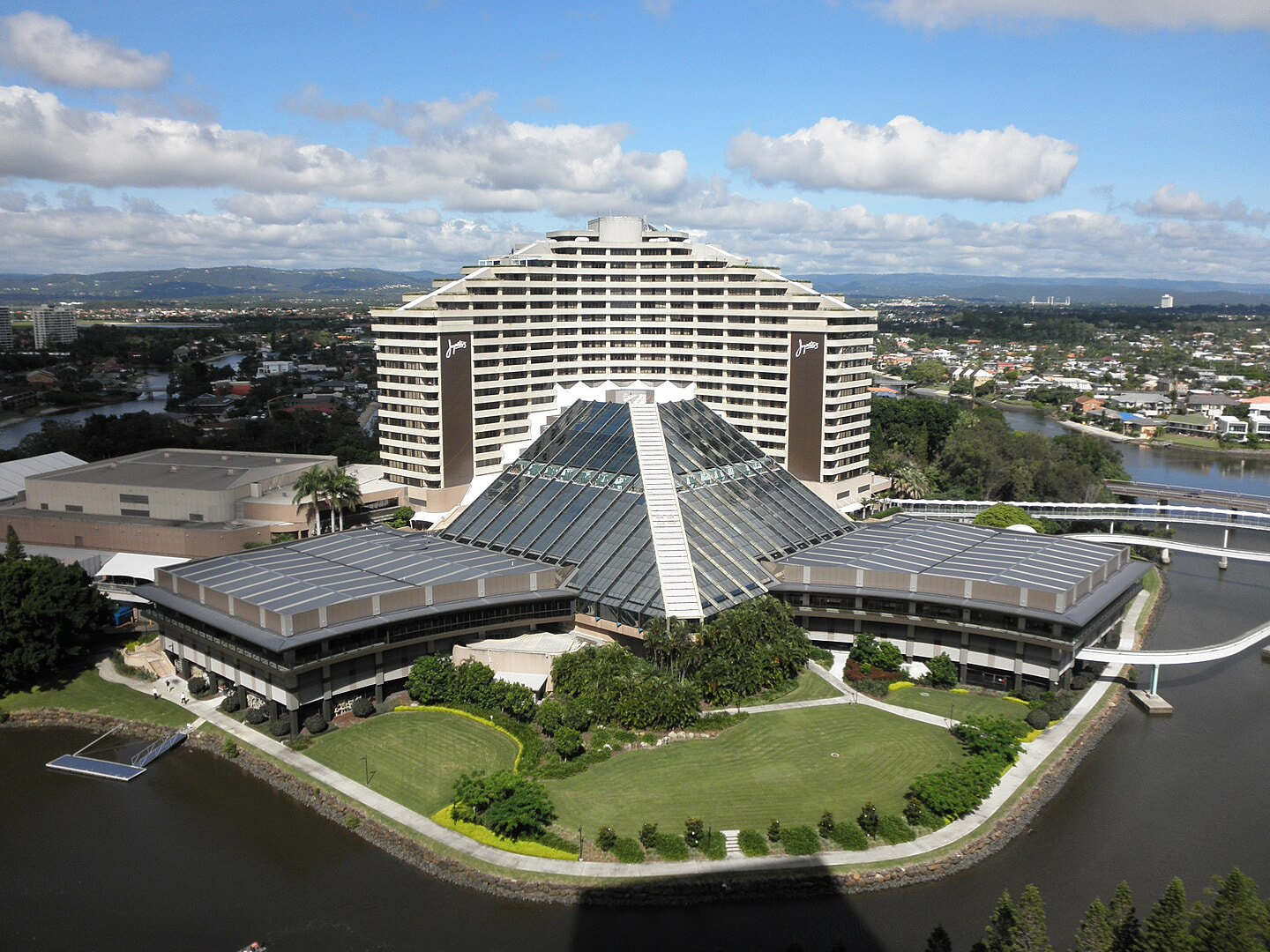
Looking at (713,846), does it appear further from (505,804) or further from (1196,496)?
(1196,496)

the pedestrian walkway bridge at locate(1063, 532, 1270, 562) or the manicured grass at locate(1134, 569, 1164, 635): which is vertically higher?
the pedestrian walkway bridge at locate(1063, 532, 1270, 562)

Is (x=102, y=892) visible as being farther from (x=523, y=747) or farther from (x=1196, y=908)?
(x=1196, y=908)

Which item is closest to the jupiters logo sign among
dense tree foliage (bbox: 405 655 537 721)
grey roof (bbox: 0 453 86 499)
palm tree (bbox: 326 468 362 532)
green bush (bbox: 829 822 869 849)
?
palm tree (bbox: 326 468 362 532)

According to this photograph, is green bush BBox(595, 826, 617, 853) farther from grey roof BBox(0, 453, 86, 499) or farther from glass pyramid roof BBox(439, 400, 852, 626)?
grey roof BBox(0, 453, 86, 499)

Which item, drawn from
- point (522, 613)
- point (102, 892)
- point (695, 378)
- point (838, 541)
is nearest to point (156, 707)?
point (102, 892)

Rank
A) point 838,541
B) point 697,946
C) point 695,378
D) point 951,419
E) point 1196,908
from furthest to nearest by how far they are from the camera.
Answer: point 951,419 → point 695,378 → point 838,541 → point 697,946 → point 1196,908

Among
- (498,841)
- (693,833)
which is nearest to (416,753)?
(498,841)
